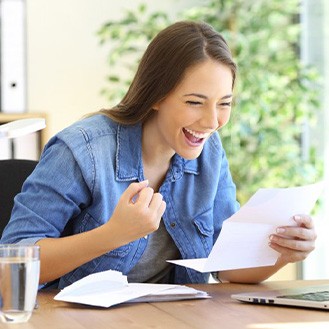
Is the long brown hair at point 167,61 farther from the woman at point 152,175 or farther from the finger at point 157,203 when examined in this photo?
the finger at point 157,203

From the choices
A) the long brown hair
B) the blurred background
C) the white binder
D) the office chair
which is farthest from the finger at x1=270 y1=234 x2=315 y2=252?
the white binder

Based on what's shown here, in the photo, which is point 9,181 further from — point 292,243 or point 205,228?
point 292,243

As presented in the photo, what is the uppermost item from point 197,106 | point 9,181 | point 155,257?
point 197,106

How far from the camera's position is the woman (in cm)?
175

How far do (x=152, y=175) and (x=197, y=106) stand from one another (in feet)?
0.66

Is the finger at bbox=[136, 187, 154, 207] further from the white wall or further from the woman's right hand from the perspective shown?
the white wall

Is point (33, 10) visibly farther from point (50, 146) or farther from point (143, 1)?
point (50, 146)

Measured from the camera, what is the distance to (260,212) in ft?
5.41

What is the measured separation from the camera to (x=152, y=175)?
6.32ft

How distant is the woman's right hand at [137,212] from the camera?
5.13ft

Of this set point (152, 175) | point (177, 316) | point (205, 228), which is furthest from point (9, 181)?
point (177, 316)

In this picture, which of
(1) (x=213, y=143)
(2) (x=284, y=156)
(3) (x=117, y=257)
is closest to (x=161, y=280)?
(3) (x=117, y=257)

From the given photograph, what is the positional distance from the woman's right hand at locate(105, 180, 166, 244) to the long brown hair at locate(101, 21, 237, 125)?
330 mm

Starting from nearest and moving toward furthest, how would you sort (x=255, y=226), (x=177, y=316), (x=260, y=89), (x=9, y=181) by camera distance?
(x=177, y=316), (x=255, y=226), (x=9, y=181), (x=260, y=89)
